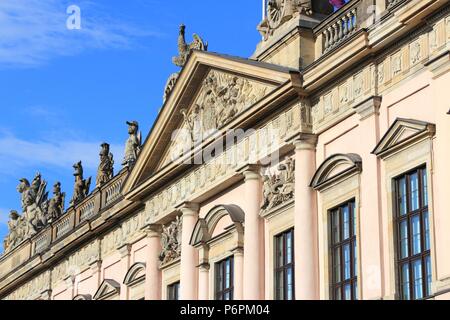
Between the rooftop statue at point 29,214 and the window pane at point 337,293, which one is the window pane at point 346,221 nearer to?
the window pane at point 337,293

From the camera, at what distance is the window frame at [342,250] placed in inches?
1019

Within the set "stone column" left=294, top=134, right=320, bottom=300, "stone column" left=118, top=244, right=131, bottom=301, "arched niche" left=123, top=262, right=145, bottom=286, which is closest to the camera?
"stone column" left=294, top=134, right=320, bottom=300

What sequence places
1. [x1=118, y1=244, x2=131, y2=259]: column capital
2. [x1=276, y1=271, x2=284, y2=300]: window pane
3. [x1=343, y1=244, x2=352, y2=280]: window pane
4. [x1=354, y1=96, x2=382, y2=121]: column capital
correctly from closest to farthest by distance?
1. [x1=354, y1=96, x2=382, y2=121]: column capital
2. [x1=343, y1=244, x2=352, y2=280]: window pane
3. [x1=276, y1=271, x2=284, y2=300]: window pane
4. [x1=118, y1=244, x2=131, y2=259]: column capital

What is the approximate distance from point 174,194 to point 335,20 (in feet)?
29.6

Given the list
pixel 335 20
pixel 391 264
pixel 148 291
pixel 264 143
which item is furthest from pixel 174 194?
pixel 391 264

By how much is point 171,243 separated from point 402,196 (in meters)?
11.5

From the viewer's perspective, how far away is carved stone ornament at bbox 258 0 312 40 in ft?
96.2

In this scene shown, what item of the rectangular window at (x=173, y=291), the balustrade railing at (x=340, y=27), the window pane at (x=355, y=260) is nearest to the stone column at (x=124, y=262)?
the rectangular window at (x=173, y=291)

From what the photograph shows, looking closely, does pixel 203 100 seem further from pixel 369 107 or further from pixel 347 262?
pixel 347 262

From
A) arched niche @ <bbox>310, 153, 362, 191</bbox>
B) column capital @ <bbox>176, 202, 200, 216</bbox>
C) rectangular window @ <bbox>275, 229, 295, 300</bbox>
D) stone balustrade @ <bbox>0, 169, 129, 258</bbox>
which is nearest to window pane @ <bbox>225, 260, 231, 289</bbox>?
column capital @ <bbox>176, 202, 200, 216</bbox>

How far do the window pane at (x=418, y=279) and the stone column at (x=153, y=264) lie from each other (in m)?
12.6

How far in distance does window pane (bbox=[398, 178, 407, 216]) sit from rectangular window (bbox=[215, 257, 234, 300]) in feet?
24.8

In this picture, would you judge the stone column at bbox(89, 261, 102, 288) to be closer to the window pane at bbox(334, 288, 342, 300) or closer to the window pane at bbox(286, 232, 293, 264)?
the window pane at bbox(286, 232, 293, 264)

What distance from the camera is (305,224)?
27359mm
